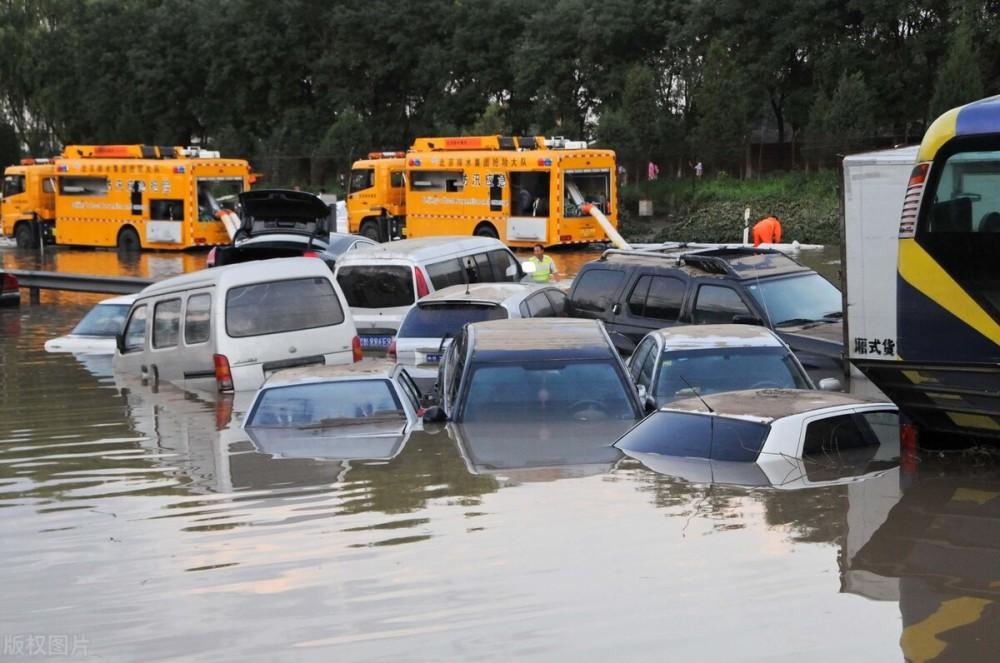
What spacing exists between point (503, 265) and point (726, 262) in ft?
17.4

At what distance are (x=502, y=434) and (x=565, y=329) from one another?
4.58ft

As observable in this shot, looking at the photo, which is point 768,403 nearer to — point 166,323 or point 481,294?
point 481,294

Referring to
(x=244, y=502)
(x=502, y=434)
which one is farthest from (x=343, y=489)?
(x=502, y=434)

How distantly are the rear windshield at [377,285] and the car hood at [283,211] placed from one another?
27.4 feet

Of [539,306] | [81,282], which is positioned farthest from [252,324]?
[81,282]

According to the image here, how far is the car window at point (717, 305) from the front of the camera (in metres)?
17.5

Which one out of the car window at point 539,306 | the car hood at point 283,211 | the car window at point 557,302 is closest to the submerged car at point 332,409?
the car window at point 539,306

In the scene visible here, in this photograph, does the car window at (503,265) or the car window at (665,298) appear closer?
the car window at (665,298)

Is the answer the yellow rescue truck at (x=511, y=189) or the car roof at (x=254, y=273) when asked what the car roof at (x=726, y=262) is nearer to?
the car roof at (x=254, y=273)

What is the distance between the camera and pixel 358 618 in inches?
328

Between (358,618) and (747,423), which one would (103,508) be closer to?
(358,618)

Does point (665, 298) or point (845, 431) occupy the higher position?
point (665, 298)

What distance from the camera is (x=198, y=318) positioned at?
17.1 metres

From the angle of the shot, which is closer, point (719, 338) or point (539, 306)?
point (719, 338)
